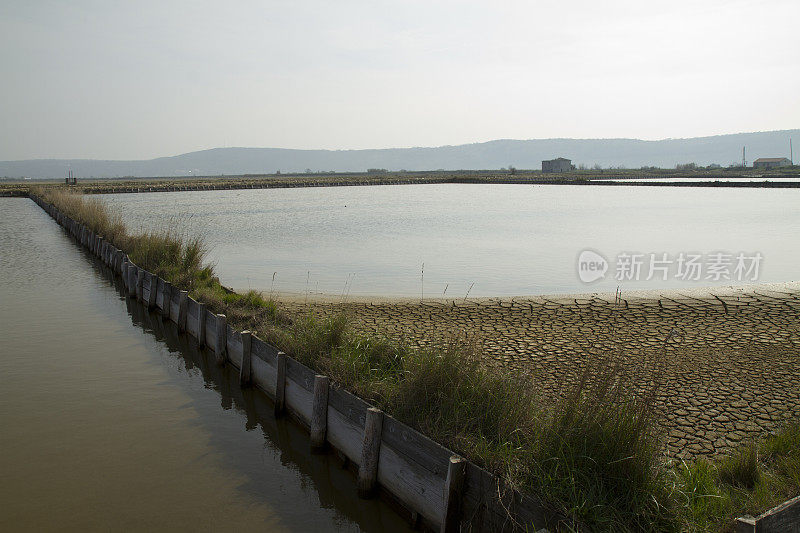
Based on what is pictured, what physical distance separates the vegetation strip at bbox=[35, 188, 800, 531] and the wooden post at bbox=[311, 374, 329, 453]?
0.24 metres

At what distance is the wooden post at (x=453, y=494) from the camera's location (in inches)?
170

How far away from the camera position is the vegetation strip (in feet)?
13.1

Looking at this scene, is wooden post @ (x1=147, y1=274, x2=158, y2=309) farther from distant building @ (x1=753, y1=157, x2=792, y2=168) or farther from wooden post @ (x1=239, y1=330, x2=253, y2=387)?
distant building @ (x1=753, y1=157, x2=792, y2=168)

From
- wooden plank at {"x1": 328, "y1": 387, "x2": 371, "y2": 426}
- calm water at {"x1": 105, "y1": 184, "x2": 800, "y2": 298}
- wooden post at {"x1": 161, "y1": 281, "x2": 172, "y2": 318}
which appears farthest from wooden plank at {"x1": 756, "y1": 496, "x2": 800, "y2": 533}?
wooden post at {"x1": 161, "y1": 281, "x2": 172, "y2": 318}

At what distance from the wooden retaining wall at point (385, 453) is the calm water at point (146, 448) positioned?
287 mm

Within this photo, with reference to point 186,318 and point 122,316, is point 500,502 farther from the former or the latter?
point 122,316

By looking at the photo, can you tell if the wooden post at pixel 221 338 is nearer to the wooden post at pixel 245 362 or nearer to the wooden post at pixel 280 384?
the wooden post at pixel 245 362

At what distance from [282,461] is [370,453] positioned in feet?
5.39

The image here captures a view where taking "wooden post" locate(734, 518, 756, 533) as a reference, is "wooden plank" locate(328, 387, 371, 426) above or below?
below

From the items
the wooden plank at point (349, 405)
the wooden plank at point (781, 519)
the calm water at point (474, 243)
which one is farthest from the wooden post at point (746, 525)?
the calm water at point (474, 243)

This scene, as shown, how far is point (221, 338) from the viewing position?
9164mm

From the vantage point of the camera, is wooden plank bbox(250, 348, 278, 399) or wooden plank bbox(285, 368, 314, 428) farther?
wooden plank bbox(250, 348, 278, 399)

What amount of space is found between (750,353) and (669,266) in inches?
395

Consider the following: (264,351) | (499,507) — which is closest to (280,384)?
(264,351)
